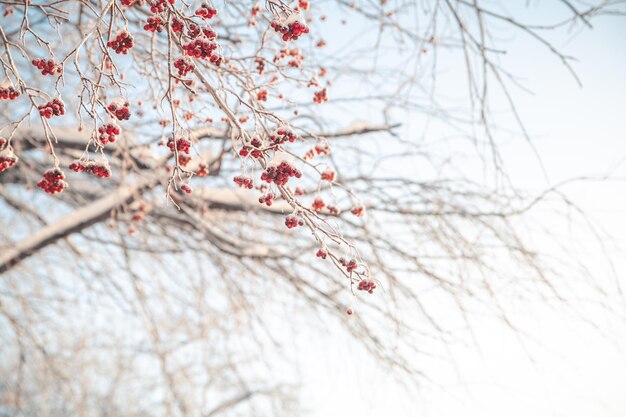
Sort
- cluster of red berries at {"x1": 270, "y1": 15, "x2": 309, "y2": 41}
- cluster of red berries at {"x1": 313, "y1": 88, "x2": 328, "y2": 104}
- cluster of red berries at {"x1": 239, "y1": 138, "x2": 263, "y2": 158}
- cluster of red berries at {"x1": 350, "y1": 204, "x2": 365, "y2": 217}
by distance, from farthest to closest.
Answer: cluster of red berries at {"x1": 313, "y1": 88, "x2": 328, "y2": 104} → cluster of red berries at {"x1": 350, "y1": 204, "x2": 365, "y2": 217} → cluster of red berries at {"x1": 270, "y1": 15, "x2": 309, "y2": 41} → cluster of red berries at {"x1": 239, "y1": 138, "x2": 263, "y2": 158}

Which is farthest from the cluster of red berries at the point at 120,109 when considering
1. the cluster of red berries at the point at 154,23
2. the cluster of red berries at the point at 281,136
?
the cluster of red berries at the point at 281,136

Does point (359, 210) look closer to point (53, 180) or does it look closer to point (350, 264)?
point (350, 264)

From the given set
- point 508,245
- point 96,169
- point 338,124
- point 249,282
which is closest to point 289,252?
point 249,282

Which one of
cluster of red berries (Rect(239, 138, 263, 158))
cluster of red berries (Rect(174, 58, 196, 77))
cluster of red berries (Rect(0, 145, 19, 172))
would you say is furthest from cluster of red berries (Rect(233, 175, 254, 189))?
cluster of red berries (Rect(0, 145, 19, 172))

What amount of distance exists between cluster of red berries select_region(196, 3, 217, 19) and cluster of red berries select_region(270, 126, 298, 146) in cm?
46

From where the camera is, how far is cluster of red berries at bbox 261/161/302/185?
116 cm

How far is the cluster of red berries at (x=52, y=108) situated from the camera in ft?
4.05

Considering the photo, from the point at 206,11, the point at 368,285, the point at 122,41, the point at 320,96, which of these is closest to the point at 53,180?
the point at 122,41

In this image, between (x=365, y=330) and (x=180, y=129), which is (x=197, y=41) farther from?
(x=365, y=330)

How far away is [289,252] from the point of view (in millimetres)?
3895

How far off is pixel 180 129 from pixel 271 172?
0.35 m

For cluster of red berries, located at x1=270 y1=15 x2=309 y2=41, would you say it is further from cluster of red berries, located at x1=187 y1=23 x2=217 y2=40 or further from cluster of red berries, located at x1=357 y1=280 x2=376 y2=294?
cluster of red berries, located at x1=357 y1=280 x2=376 y2=294

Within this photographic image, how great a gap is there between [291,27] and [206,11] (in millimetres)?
296

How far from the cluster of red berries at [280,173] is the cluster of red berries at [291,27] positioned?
15.8 inches
